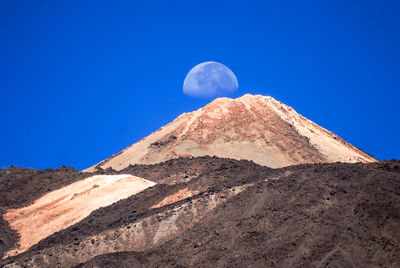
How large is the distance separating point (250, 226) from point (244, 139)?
3410 centimetres

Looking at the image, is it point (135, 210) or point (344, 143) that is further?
point (344, 143)

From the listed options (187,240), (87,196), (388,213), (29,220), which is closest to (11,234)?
(29,220)

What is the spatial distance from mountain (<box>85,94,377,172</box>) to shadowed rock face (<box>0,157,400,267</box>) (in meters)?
19.8

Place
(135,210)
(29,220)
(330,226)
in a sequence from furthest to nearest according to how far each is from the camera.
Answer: (29,220)
(135,210)
(330,226)

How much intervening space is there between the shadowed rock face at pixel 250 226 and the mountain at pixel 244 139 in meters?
19.8

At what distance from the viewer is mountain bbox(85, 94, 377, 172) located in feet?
194

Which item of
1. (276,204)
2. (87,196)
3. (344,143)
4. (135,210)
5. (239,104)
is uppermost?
(239,104)

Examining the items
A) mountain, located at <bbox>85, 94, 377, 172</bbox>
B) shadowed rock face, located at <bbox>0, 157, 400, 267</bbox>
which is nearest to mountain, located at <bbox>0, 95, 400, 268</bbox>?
shadowed rock face, located at <bbox>0, 157, 400, 267</bbox>

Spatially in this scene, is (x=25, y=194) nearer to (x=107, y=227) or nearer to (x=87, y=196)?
(x=87, y=196)

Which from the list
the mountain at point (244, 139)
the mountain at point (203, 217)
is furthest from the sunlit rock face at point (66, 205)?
the mountain at point (244, 139)

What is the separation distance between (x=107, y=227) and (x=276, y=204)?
453 inches

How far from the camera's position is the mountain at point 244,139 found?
2331 inches

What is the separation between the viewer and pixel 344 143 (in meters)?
71.2

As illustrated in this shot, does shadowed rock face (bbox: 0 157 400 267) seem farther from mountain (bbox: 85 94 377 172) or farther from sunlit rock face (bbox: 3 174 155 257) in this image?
mountain (bbox: 85 94 377 172)
